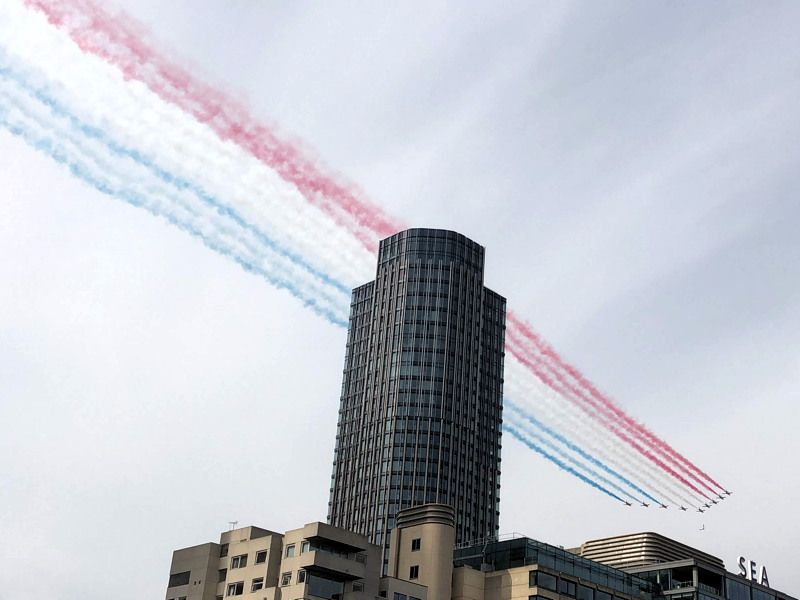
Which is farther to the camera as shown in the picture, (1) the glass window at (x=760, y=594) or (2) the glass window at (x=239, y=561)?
(1) the glass window at (x=760, y=594)

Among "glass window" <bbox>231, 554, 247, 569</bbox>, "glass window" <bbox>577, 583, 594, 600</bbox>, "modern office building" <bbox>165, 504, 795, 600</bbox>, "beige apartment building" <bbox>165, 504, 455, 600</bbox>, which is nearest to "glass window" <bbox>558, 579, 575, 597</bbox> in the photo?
"modern office building" <bbox>165, 504, 795, 600</bbox>

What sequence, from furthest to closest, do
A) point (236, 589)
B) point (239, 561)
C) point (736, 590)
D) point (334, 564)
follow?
1. point (736, 590)
2. point (239, 561)
3. point (236, 589)
4. point (334, 564)

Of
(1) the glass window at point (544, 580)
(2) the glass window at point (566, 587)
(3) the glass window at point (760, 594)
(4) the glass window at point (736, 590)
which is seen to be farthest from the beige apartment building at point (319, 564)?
(3) the glass window at point (760, 594)

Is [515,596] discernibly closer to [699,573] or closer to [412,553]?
[412,553]

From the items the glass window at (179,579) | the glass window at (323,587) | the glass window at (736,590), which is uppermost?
the glass window at (736,590)

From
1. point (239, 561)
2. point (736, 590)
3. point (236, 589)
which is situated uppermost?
point (736, 590)

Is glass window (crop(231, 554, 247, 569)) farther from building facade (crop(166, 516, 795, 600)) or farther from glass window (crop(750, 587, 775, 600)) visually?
glass window (crop(750, 587, 775, 600))

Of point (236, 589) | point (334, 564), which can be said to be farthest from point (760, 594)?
point (236, 589)

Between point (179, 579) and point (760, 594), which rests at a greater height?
point (760, 594)

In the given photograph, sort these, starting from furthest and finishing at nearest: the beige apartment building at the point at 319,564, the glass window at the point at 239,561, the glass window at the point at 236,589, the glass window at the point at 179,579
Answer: the glass window at the point at 179,579 < the glass window at the point at 239,561 < the glass window at the point at 236,589 < the beige apartment building at the point at 319,564

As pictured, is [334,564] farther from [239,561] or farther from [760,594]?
[760,594]

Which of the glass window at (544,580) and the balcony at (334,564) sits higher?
the glass window at (544,580)

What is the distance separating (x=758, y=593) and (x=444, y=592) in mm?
76258

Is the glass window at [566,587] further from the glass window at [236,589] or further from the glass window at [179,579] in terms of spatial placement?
the glass window at [179,579]
